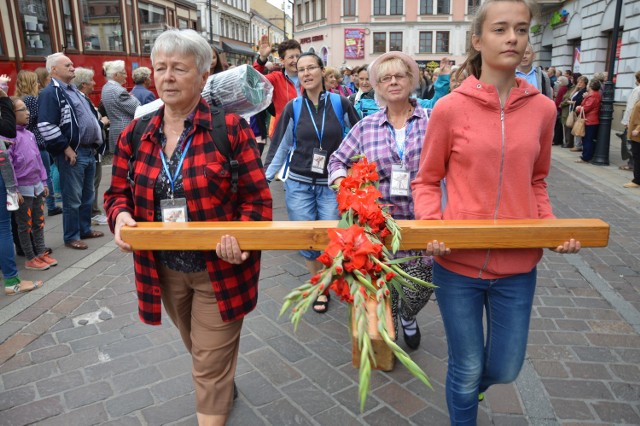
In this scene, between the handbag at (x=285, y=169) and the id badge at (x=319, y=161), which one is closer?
the id badge at (x=319, y=161)

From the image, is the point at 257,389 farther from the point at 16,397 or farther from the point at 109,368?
the point at 16,397

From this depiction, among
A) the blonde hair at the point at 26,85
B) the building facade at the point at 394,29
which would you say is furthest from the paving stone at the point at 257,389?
the building facade at the point at 394,29

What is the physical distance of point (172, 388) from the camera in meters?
3.20

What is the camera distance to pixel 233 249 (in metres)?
2.08

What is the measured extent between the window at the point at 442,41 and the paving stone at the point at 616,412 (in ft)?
188

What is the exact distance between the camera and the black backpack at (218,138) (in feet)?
7.75

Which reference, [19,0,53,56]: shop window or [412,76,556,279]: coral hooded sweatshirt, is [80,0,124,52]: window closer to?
[19,0,53,56]: shop window

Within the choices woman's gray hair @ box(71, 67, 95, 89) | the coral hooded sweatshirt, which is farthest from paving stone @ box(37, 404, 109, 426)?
woman's gray hair @ box(71, 67, 95, 89)

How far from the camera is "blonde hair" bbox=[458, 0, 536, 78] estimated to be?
6.96 feet

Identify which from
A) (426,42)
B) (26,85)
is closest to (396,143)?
(26,85)

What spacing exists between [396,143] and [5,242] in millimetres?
3758

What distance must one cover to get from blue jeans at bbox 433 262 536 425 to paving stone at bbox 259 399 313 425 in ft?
3.08

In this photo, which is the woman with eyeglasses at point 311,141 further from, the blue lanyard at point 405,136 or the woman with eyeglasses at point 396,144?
the blue lanyard at point 405,136

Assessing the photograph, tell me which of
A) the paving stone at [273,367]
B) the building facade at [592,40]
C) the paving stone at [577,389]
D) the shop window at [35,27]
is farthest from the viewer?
the building facade at [592,40]
